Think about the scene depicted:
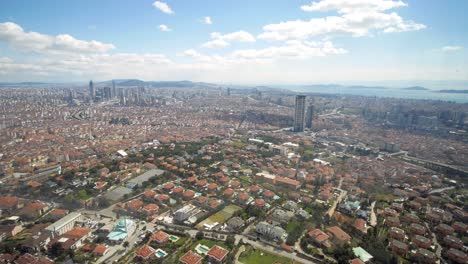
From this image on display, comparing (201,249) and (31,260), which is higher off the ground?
(31,260)

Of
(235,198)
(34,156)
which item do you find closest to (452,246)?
(235,198)

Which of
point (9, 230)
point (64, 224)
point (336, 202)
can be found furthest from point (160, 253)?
point (336, 202)

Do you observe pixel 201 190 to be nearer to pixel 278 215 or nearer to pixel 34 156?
pixel 278 215

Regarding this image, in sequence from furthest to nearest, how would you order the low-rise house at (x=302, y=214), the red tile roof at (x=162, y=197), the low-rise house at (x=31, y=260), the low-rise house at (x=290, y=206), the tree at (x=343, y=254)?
the red tile roof at (x=162, y=197) < the low-rise house at (x=290, y=206) < the low-rise house at (x=302, y=214) < the tree at (x=343, y=254) < the low-rise house at (x=31, y=260)

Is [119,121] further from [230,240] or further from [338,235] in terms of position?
[338,235]

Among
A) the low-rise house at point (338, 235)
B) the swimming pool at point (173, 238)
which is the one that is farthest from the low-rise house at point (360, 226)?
the swimming pool at point (173, 238)

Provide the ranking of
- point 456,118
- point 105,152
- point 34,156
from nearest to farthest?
point 34,156
point 105,152
point 456,118

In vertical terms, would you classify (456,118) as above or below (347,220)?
above

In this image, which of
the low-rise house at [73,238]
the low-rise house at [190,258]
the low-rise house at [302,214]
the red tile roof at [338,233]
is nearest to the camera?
the low-rise house at [190,258]

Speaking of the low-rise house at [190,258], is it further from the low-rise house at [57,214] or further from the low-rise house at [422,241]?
the low-rise house at [422,241]
